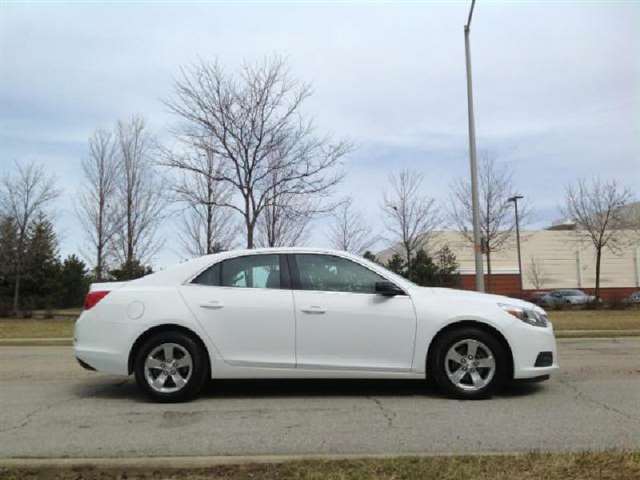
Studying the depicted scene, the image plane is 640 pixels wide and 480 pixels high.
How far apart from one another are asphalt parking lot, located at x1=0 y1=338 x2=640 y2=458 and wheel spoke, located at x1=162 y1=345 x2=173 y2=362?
18.4 inches

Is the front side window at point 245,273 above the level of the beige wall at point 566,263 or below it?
below

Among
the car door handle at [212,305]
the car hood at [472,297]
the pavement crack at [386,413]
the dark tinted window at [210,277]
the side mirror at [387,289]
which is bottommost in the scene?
the pavement crack at [386,413]

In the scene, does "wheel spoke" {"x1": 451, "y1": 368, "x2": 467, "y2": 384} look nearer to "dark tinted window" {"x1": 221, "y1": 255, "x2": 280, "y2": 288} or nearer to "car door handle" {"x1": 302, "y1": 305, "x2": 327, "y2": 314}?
"car door handle" {"x1": 302, "y1": 305, "x2": 327, "y2": 314}

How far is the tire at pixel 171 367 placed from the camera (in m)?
6.12

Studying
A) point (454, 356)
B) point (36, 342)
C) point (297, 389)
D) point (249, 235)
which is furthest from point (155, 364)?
point (249, 235)

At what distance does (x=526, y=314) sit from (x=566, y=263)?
56263 millimetres

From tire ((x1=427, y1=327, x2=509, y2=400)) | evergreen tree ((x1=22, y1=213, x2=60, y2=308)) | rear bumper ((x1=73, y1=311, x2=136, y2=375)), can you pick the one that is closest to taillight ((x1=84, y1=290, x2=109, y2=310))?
rear bumper ((x1=73, y1=311, x2=136, y2=375))

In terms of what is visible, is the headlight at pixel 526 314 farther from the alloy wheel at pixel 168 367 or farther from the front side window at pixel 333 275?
the alloy wheel at pixel 168 367

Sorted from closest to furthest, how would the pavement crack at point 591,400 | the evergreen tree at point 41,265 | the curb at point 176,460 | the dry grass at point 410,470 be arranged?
the dry grass at point 410,470
the curb at point 176,460
the pavement crack at point 591,400
the evergreen tree at point 41,265

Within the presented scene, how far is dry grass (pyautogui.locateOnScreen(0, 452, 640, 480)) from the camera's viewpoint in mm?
3818

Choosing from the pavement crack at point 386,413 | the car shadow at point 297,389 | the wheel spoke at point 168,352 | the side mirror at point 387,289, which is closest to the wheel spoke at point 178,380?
the wheel spoke at point 168,352

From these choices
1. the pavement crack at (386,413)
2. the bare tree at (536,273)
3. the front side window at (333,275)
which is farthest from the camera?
the bare tree at (536,273)

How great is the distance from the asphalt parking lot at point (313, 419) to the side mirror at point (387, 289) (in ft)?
3.49

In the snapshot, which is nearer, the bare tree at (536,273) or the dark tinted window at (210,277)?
the dark tinted window at (210,277)
